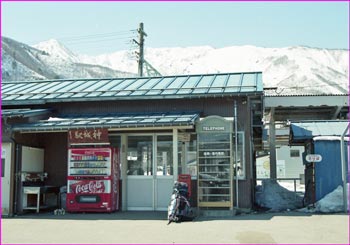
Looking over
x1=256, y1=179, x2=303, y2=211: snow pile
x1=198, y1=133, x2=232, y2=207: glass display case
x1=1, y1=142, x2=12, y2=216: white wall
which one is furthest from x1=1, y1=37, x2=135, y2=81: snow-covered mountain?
x1=198, y1=133, x2=232, y2=207: glass display case

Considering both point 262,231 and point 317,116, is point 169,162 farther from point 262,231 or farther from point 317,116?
point 317,116

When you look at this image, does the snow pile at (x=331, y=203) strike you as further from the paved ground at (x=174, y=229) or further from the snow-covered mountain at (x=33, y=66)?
the snow-covered mountain at (x=33, y=66)

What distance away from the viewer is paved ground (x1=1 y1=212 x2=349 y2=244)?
961 centimetres

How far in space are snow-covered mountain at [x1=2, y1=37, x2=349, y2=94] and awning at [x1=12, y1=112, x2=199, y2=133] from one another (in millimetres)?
68654

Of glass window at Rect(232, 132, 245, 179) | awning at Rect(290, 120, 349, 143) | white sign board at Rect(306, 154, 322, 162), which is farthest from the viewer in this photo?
awning at Rect(290, 120, 349, 143)

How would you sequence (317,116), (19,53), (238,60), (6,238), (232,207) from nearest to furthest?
(6,238), (232,207), (317,116), (19,53), (238,60)

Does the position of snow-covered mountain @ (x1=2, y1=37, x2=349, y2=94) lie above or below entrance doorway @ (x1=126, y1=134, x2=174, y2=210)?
above

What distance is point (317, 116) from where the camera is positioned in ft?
95.4

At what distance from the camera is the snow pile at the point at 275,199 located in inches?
617

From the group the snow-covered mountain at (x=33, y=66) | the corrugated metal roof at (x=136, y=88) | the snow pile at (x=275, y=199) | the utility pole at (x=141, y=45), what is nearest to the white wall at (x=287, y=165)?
the utility pole at (x=141, y=45)

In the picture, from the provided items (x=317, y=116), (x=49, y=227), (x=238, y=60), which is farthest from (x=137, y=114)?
(x=238, y=60)

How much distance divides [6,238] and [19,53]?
104 m

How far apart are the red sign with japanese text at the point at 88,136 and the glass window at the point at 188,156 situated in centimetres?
238

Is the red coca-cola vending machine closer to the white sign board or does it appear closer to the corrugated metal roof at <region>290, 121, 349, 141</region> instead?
the white sign board
